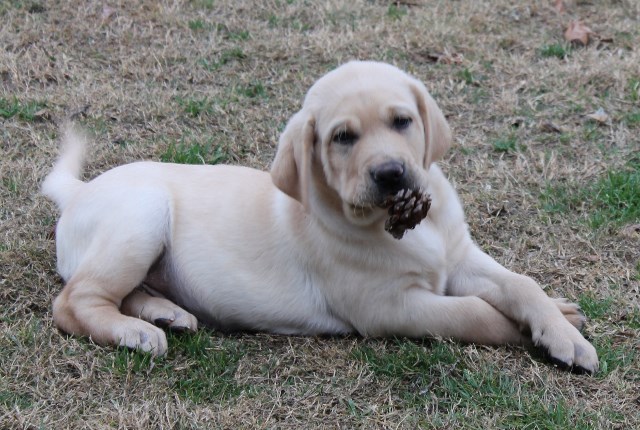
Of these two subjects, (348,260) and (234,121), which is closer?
(348,260)

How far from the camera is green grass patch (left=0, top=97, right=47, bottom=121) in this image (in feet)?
18.7

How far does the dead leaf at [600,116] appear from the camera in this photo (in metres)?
5.54

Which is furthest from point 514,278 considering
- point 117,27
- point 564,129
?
point 117,27

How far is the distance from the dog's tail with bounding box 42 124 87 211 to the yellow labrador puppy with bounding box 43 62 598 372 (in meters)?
0.38

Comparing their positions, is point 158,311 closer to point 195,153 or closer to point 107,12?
point 195,153

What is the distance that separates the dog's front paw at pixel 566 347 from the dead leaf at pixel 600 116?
2.50 metres

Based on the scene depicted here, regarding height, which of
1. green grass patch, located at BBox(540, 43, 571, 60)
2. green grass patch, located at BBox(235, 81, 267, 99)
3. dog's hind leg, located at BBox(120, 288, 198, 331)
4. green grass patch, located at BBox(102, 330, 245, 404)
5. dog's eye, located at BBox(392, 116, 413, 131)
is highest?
dog's eye, located at BBox(392, 116, 413, 131)

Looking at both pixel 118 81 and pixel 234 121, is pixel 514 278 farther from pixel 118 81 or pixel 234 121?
pixel 118 81

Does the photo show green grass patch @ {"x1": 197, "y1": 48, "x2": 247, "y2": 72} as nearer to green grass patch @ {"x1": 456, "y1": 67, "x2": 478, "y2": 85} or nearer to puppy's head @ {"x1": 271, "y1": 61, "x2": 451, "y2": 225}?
green grass patch @ {"x1": 456, "y1": 67, "x2": 478, "y2": 85}

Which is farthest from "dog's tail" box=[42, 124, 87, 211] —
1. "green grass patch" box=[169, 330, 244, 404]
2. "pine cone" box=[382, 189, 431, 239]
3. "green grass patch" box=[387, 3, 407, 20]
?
"green grass patch" box=[387, 3, 407, 20]

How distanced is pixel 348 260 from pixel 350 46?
328cm

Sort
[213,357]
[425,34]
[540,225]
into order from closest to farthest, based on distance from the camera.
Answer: [213,357], [540,225], [425,34]

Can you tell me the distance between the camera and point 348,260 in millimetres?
3633

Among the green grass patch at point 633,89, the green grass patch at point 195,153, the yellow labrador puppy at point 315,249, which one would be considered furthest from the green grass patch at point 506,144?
the green grass patch at point 195,153
